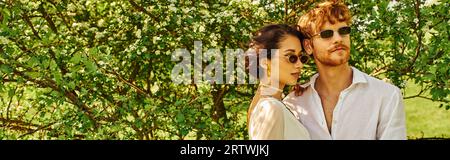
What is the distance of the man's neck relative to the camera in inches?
127

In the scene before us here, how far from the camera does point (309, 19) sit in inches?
127

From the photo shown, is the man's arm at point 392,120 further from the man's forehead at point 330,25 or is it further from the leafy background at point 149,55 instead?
the leafy background at point 149,55

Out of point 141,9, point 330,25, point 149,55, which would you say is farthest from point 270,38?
point 141,9

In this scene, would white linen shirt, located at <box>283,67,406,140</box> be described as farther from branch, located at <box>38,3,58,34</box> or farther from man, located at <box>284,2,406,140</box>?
branch, located at <box>38,3,58,34</box>

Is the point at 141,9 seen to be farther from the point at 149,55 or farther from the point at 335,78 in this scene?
the point at 335,78

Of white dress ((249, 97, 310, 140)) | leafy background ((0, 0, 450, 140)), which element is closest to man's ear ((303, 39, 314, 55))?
white dress ((249, 97, 310, 140))

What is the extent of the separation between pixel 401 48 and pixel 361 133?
2588 mm

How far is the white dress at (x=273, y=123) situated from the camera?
2.70 metres

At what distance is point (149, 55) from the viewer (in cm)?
522

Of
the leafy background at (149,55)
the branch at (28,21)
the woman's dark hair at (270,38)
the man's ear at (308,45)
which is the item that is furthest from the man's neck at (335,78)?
the branch at (28,21)

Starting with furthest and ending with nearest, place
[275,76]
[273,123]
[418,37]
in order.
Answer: [418,37]
[275,76]
[273,123]

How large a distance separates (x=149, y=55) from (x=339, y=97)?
236cm

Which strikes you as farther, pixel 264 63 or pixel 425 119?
pixel 425 119
